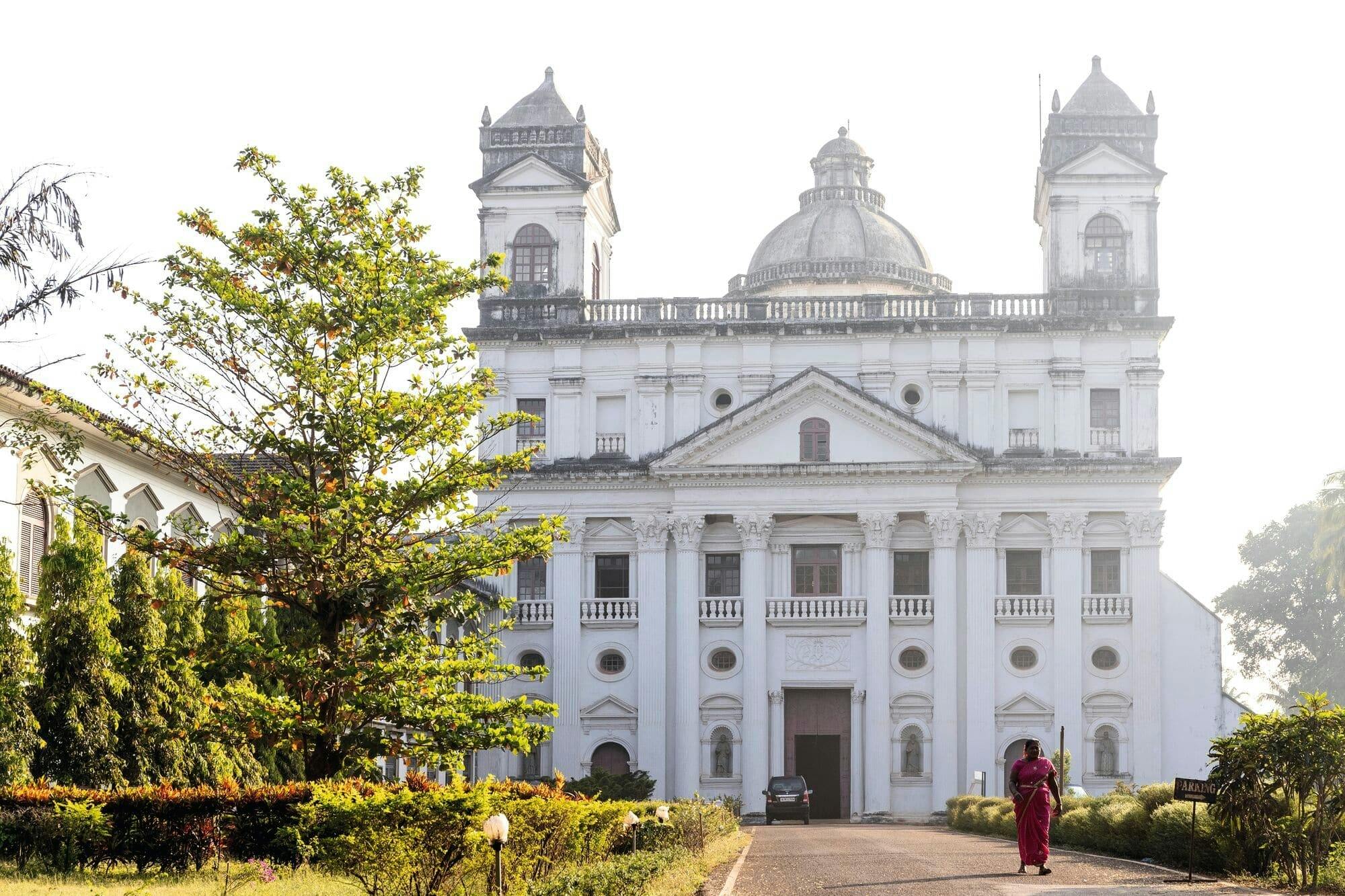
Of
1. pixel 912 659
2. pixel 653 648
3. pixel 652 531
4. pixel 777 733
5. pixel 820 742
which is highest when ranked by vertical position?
pixel 652 531

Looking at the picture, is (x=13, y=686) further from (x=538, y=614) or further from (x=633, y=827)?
(x=538, y=614)

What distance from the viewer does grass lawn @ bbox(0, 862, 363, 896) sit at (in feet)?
57.6

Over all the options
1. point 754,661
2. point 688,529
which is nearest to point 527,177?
point 688,529

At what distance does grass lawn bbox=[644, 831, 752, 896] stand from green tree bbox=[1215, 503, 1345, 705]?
195ft

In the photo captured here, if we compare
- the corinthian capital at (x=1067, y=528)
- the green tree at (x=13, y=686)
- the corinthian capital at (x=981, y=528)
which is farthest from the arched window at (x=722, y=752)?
the green tree at (x=13, y=686)

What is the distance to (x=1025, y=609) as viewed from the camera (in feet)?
167

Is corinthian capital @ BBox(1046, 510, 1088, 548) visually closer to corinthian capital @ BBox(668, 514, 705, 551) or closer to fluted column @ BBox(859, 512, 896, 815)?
fluted column @ BBox(859, 512, 896, 815)

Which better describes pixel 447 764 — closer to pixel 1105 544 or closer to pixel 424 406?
pixel 424 406

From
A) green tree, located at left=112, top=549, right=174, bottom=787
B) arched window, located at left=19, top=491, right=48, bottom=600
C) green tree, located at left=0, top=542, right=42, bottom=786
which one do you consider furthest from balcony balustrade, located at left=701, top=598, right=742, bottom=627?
green tree, located at left=0, top=542, right=42, bottom=786

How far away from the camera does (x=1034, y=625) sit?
51031 millimetres

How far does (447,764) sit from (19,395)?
9268 millimetres

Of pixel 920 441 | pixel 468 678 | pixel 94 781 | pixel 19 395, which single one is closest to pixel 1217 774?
pixel 468 678

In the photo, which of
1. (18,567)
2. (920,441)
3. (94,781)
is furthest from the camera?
(920,441)

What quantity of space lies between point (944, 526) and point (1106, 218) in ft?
35.4
